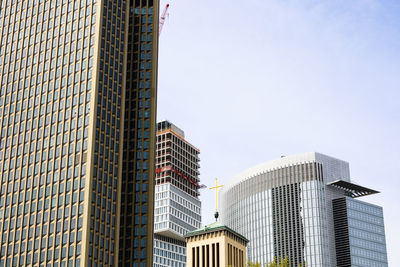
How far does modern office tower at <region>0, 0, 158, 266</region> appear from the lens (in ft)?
530

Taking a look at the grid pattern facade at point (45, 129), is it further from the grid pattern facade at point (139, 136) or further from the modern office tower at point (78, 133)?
the grid pattern facade at point (139, 136)

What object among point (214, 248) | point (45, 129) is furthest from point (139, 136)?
point (214, 248)

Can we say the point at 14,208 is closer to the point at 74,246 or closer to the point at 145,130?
the point at 74,246

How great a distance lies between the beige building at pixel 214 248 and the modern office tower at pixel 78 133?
39.4 ft

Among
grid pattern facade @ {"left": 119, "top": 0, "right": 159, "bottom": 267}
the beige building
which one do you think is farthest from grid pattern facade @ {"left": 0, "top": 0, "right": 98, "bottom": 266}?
the beige building

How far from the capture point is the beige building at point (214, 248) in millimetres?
165750

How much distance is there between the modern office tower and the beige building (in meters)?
12.0

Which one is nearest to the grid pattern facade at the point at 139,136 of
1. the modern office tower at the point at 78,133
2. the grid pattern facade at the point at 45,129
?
the modern office tower at the point at 78,133

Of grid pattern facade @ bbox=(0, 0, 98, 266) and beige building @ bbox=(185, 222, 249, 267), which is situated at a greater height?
grid pattern facade @ bbox=(0, 0, 98, 266)

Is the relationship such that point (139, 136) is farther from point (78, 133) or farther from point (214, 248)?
point (214, 248)

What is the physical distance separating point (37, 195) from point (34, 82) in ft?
112

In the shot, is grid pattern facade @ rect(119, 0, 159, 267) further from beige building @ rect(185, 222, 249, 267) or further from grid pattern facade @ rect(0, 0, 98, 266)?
grid pattern facade @ rect(0, 0, 98, 266)

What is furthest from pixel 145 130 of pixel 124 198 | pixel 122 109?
pixel 124 198

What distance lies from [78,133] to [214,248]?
45256 millimetres
